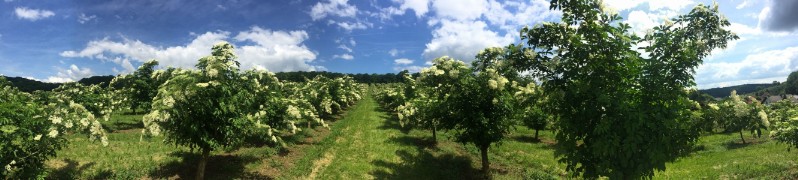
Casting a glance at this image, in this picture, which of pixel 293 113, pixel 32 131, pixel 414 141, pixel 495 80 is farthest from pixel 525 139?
pixel 32 131

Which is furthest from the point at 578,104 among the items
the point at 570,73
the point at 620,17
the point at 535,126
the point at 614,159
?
the point at 535,126

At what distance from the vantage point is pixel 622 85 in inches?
352

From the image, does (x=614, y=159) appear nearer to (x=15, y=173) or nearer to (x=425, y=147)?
(x=15, y=173)

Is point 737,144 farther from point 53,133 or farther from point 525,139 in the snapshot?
point 53,133

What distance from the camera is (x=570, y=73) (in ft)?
30.2

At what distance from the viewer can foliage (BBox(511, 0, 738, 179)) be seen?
8.51m

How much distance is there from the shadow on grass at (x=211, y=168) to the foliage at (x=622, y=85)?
46.1 feet

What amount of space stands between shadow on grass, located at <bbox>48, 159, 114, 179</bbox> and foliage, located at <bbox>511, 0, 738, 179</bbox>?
55.3ft

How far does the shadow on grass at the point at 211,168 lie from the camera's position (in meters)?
16.9

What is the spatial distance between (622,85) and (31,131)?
1571 centimetres

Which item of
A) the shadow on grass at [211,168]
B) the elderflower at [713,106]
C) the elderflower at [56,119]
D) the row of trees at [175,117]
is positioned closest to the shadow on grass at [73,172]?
the row of trees at [175,117]

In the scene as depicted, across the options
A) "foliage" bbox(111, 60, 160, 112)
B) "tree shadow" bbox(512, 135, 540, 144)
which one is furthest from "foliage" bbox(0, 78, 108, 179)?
"tree shadow" bbox(512, 135, 540, 144)

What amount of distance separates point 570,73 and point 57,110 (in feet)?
48.6

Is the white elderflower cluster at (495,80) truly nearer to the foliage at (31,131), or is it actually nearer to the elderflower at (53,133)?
the foliage at (31,131)
